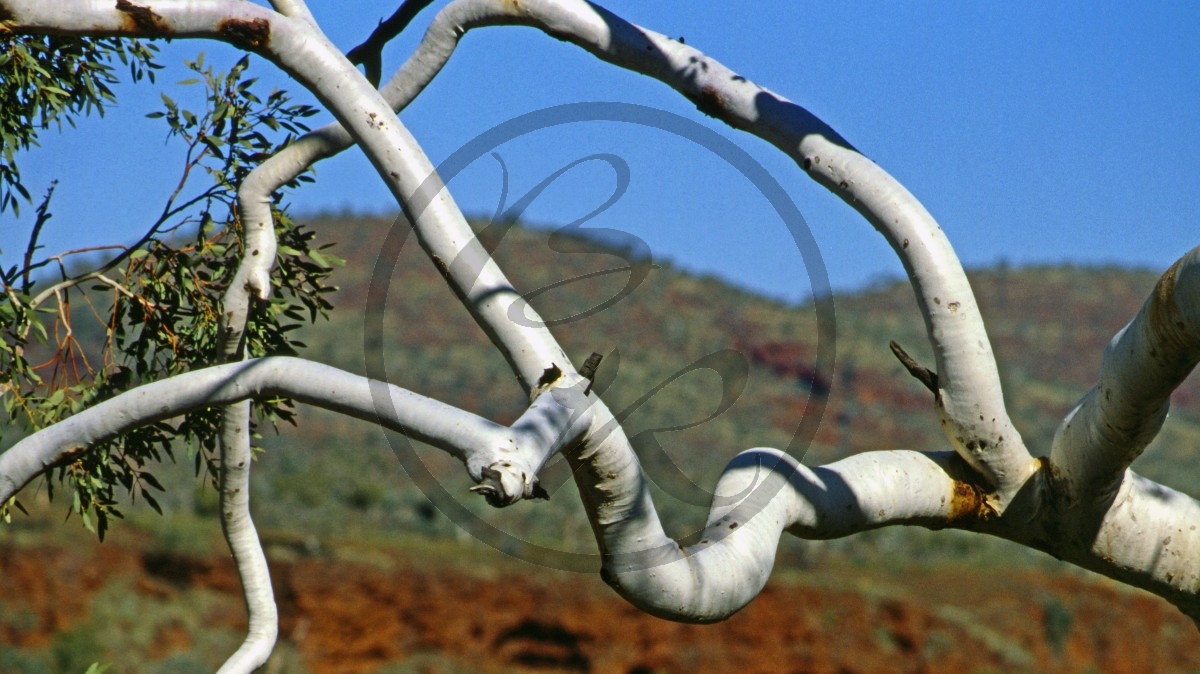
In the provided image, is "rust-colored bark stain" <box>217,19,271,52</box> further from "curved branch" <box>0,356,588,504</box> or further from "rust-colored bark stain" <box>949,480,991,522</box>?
"rust-colored bark stain" <box>949,480,991,522</box>

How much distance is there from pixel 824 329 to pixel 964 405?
1.34m

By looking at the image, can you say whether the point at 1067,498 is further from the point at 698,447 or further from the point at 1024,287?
the point at 1024,287

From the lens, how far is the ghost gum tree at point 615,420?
2328 millimetres

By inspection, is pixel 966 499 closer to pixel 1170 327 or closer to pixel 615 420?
pixel 1170 327

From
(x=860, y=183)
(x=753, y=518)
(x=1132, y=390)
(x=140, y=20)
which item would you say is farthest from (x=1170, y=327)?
(x=140, y=20)

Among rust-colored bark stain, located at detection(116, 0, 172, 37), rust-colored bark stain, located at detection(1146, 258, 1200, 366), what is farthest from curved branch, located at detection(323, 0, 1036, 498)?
rust-colored bark stain, located at detection(116, 0, 172, 37)

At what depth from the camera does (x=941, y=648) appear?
14.7 metres

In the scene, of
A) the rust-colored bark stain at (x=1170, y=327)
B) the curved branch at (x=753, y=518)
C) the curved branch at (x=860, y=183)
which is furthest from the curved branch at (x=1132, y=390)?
the curved branch at (x=753, y=518)

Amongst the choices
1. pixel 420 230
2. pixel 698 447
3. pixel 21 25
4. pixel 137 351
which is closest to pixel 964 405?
pixel 420 230

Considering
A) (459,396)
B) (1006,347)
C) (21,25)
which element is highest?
(1006,347)

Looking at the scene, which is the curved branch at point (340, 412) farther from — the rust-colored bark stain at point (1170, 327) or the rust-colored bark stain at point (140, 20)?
the rust-colored bark stain at point (1170, 327)

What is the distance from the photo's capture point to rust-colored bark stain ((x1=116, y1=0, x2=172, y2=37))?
8.77ft

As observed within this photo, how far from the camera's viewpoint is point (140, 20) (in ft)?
8.82

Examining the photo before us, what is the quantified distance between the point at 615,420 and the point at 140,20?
4.40 ft
